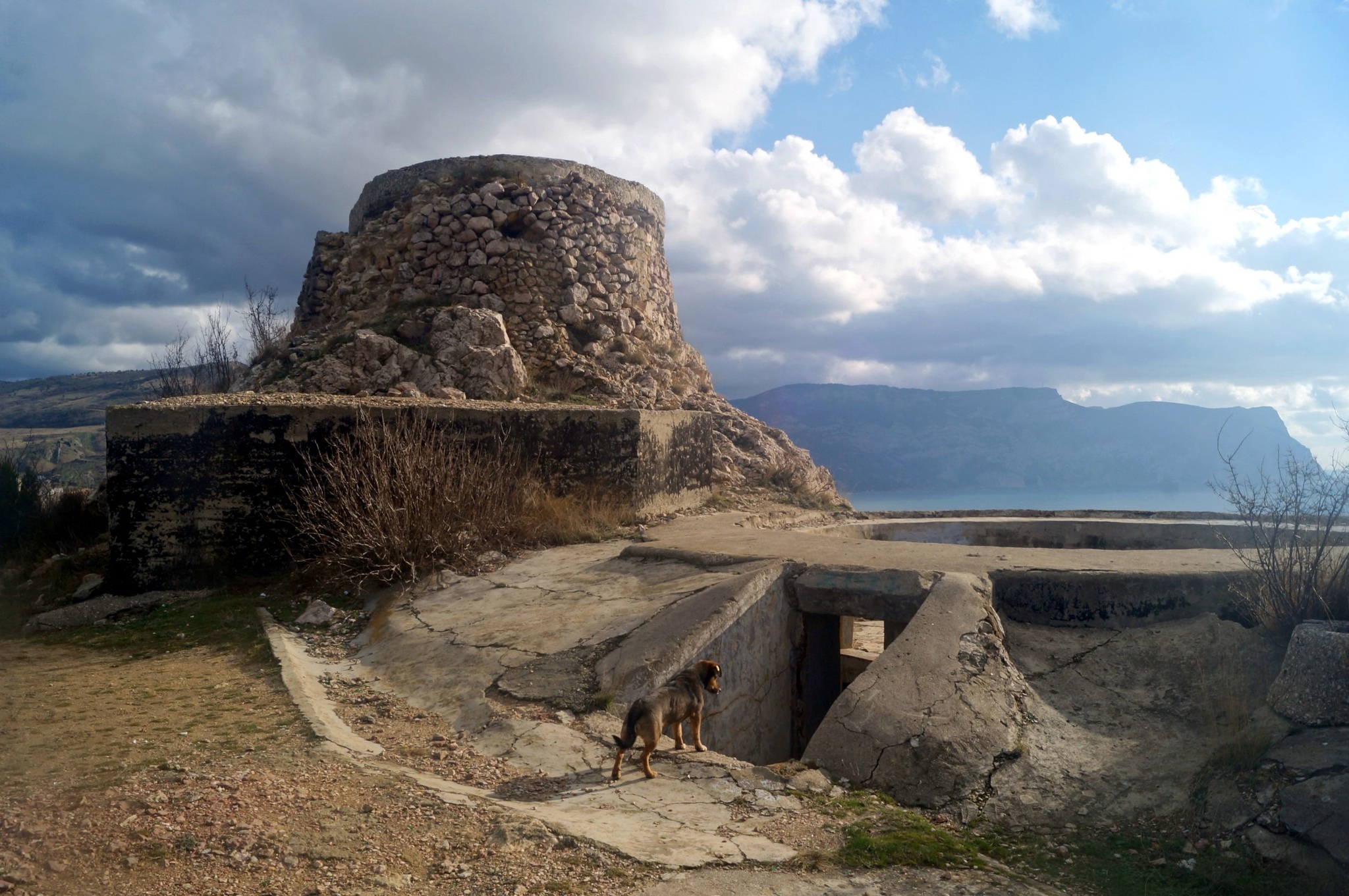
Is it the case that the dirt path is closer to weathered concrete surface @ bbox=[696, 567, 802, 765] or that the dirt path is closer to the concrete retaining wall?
weathered concrete surface @ bbox=[696, 567, 802, 765]

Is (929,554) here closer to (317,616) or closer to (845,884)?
(845,884)

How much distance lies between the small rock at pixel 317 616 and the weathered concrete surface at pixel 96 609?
4.01 feet

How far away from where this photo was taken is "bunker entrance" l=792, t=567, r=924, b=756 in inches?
210

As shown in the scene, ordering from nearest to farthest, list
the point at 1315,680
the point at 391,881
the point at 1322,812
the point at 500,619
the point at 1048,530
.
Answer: the point at 391,881 < the point at 1322,812 < the point at 1315,680 < the point at 500,619 < the point at 1048,530

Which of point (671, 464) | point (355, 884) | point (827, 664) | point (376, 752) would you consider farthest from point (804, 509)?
point (355, 884)

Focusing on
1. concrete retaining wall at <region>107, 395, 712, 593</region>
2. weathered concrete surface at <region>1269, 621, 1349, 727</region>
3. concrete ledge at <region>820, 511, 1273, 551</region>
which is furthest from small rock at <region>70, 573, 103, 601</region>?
weathered concrete surface at <region>1269, 621, 1349, 727</region>

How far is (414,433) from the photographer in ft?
24.5

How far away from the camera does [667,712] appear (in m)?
3.64

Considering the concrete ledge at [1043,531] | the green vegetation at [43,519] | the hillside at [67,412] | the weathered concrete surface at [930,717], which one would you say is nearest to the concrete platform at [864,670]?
the weathered concrete surface at [930,717]

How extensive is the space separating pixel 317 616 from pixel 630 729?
3.84m

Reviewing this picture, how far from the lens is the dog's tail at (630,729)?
3.51m

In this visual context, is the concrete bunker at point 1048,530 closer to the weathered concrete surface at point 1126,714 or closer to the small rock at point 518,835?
the weathered concrete surface at point 1126,714

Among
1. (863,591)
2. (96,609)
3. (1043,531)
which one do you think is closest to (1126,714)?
(863,591)

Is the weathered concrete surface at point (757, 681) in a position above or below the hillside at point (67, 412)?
below
